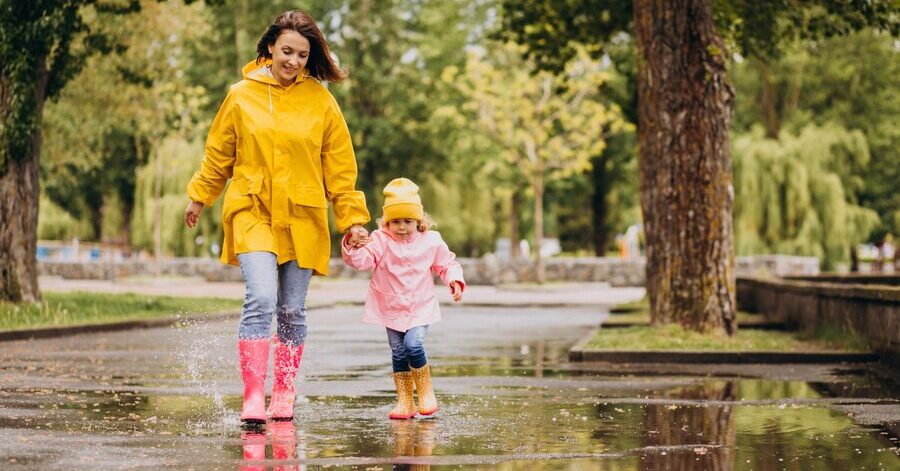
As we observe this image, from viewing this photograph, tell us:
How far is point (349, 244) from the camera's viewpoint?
8461 mm

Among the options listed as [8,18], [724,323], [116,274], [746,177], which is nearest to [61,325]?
[8,18]

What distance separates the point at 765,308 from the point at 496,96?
26988 millimetres

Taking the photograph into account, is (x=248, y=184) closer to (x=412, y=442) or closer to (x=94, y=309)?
(x=412, y=442)

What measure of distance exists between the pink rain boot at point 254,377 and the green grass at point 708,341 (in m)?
7.12

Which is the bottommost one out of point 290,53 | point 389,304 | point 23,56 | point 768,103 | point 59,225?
point 389,304

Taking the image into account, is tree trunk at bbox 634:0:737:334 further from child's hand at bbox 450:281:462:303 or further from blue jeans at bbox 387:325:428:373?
child's hand at bbox 450:281:462:303

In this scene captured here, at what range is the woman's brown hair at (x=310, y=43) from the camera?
326 inches

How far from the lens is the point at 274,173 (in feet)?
26.9

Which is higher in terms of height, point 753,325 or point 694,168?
point 694,168

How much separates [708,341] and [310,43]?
8.21m

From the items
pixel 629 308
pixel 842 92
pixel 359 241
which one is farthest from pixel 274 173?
pixel 842 92

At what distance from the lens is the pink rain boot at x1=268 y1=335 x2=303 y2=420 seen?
8.41m

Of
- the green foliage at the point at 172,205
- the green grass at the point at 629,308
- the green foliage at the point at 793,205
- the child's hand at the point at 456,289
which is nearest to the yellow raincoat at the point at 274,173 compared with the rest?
the child's hand at the point at 456,289

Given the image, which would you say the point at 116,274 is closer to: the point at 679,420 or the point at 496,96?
the point at 496,96
